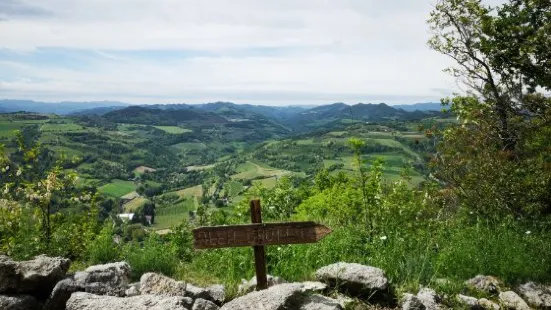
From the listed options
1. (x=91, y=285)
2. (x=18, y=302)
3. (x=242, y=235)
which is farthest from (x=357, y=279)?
(x=18, y=302)

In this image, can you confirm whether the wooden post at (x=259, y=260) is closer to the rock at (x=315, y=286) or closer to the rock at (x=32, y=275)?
the rock at (x=315, y=286)

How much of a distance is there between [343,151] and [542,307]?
166 m

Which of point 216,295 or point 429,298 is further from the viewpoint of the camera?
point 216,295

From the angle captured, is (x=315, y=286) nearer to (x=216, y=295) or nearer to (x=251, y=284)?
(x=251, y=284)

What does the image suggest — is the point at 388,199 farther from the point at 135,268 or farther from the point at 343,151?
the point at 343,151

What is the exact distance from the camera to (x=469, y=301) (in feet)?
21.4

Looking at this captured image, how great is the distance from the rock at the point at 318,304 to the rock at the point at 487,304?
2.38m

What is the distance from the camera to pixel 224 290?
657 cm

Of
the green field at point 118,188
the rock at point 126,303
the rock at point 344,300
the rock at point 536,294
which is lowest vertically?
the green field at point 118,188

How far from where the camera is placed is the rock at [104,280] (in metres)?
6.14

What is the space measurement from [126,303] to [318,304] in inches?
97.8

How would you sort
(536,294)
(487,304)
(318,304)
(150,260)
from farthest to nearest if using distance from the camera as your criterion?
(150,260) < (536,294) < (487,304) < (318,304)

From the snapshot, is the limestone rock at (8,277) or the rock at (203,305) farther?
the limestone rock at (8,277)

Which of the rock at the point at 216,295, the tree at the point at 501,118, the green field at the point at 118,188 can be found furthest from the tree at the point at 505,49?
the green field at the point at 118,188
